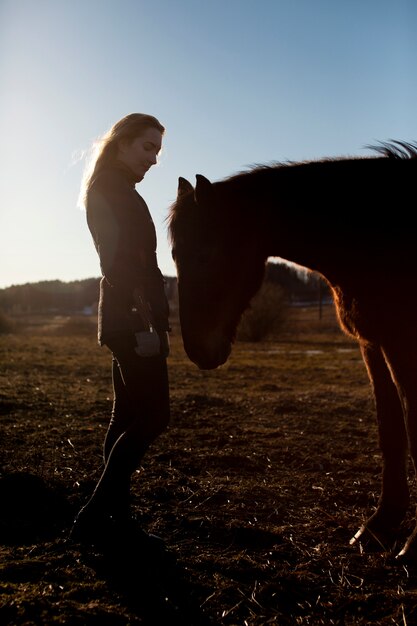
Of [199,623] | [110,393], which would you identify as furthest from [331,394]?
[199,623]

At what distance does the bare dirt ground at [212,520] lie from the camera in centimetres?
237

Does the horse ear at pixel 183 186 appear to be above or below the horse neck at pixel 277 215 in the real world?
above

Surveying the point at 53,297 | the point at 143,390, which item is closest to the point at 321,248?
the point at 143,390

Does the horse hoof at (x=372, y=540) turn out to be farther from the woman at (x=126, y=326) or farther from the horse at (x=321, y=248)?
the woman at (x=126, y=326)

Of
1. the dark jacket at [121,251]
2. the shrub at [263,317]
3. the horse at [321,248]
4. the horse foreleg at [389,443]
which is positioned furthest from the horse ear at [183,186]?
the shrub at [263,317]

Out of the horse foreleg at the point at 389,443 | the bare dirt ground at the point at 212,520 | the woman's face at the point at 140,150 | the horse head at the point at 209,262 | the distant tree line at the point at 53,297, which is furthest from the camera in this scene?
the distant tree line at the point at 53,297

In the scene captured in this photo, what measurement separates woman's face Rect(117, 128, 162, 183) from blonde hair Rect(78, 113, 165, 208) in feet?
0.10

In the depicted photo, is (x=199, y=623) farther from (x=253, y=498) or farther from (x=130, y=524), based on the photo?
(x=253, y=498)

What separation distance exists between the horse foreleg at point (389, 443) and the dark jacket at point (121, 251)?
1.41 metres

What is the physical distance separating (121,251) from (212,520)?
1.81 metres

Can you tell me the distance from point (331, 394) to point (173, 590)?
21.8 ft

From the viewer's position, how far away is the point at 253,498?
385 cm

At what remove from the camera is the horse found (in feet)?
9.32

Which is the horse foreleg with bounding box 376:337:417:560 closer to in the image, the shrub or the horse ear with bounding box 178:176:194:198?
the horse ear with bounding box 178:176:194:198
